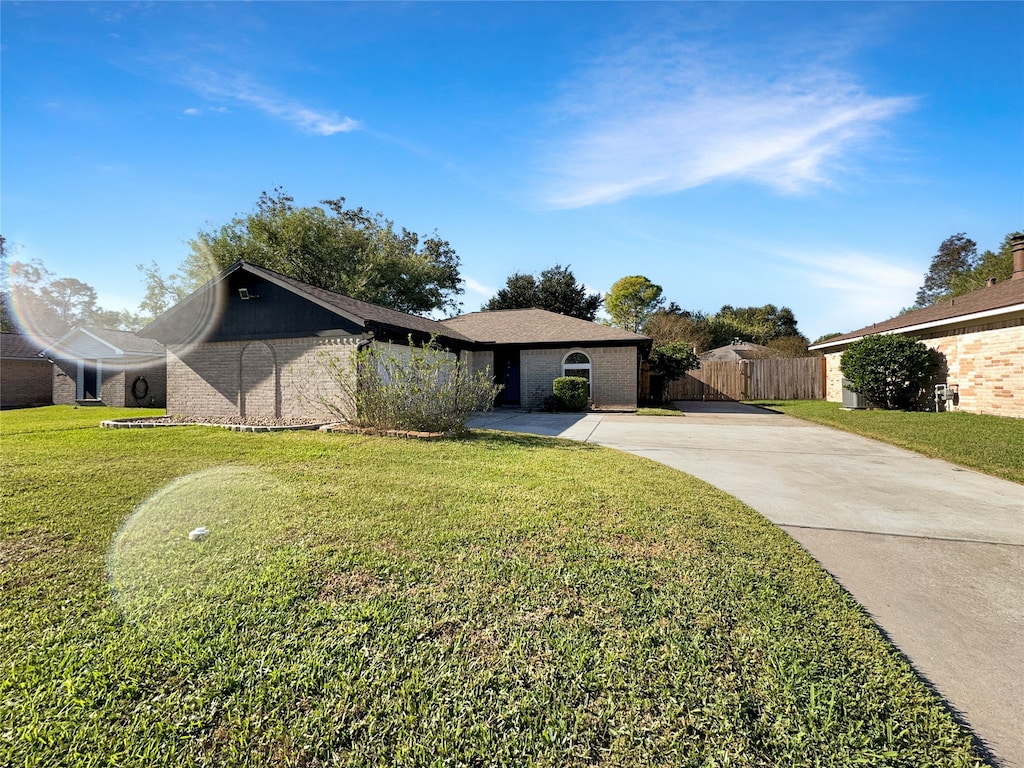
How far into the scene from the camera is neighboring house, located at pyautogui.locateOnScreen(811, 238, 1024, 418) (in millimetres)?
11688

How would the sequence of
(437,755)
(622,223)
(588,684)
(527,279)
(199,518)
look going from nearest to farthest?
(437,755), (588,684), (199,518), (622,223), (527,279)

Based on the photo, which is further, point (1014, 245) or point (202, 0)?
point (1014, 245)

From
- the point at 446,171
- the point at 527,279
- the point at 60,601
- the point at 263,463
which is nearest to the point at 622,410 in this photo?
the point at 446,171

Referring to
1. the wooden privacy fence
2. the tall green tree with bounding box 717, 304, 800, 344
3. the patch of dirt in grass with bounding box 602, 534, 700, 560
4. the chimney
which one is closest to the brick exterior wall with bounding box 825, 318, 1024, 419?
the chimney

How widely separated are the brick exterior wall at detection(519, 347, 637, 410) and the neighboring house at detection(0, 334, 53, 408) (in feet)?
76.0

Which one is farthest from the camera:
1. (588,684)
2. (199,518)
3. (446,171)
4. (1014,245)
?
(1014,245)

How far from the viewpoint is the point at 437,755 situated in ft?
5.37

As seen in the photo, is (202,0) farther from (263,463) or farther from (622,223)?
(622,223)

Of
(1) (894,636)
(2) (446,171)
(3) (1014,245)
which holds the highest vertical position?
(2) (446,171)

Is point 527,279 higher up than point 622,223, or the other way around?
point 527,279

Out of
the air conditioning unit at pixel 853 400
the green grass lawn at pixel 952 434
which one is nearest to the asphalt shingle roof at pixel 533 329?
the green grass lawn at pixel 952 434

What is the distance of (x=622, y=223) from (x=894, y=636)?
12861 mm

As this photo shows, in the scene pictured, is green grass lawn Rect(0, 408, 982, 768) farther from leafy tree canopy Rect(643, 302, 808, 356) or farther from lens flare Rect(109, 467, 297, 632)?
leafy tree canopy Rect(643, 302, 808, 356)

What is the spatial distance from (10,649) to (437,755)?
7.51ft
